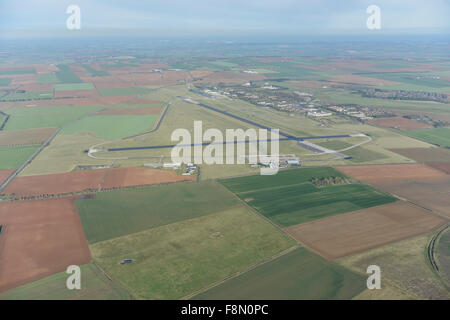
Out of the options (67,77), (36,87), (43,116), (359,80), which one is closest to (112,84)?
(36,87)

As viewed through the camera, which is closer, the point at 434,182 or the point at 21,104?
the point at 434,182

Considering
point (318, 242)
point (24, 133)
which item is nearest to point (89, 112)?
point (24, 133)

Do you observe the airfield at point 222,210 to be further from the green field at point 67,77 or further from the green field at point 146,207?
the green field at point 67,77

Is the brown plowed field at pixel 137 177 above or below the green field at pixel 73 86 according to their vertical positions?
below

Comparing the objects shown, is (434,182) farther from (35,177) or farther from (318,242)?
(35,177)

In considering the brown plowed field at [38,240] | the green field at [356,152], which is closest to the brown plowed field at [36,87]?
the brown plowed field at [38,240]

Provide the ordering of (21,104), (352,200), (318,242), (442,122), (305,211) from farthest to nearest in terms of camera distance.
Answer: (21,104) → (442,122) → (352,200) → (305,211) → (318,242)

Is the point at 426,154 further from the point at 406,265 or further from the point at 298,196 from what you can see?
the point at 406,265

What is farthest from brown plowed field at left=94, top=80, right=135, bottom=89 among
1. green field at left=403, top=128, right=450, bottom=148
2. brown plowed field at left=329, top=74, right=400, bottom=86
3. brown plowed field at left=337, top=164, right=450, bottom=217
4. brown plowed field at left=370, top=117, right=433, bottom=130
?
brown plowed field at left=337, top=164, right=450, bottom=217
